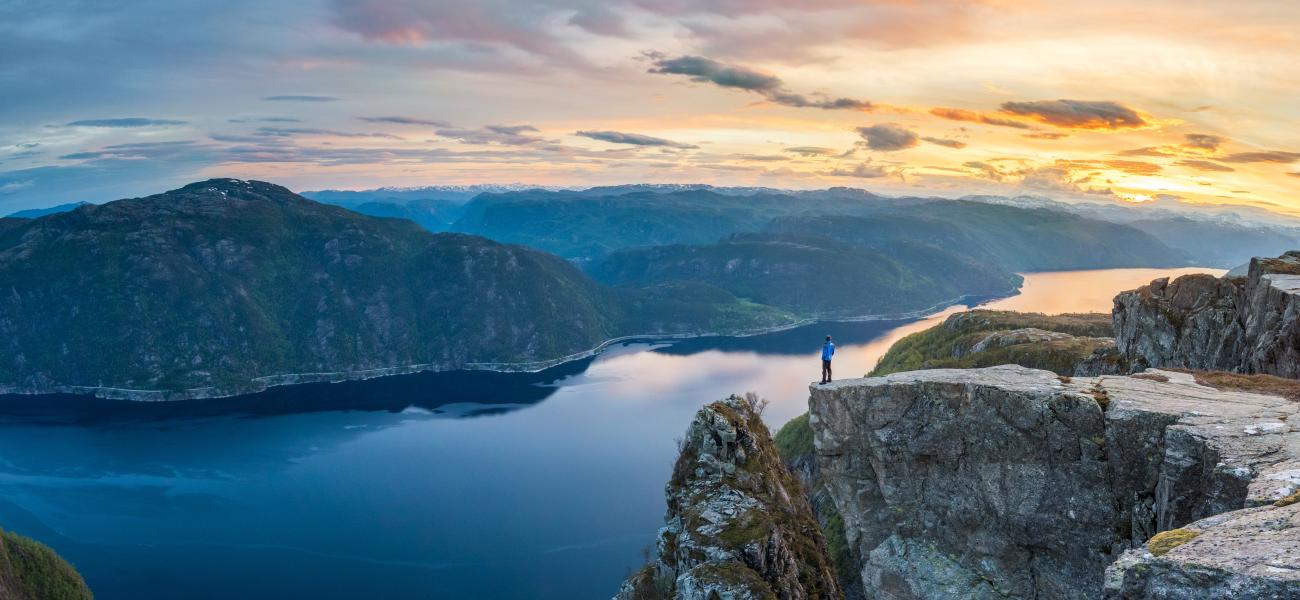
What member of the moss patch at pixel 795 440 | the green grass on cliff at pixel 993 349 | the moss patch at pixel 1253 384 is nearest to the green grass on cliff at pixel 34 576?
the moss patch at pixel 795 440

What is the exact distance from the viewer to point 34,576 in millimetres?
130000

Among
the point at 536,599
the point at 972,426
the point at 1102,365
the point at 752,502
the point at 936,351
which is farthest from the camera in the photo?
the point at 936,351

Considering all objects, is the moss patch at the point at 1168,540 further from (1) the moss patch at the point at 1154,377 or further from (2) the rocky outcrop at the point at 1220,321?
(2) the rocky outcrop at the point at 1220,321

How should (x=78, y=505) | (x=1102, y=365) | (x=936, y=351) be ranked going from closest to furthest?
(x=1102, y=365)
(x=936, y=351)
(x=78, y=505)

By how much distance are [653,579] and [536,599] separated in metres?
87.9

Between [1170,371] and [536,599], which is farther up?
[1170,371]

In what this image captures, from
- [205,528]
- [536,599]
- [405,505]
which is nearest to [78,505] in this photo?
[205,528]

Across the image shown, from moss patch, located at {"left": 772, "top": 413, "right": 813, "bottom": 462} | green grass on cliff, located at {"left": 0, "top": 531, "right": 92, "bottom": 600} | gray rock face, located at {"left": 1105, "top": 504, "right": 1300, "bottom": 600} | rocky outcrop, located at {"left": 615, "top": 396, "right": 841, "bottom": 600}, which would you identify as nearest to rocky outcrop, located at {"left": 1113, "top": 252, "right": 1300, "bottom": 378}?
gray rock face, located at {"left": 1105, "top": 504, "right": 1300, "bottom": 600}

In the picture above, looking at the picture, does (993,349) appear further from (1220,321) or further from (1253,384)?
(1253,384)

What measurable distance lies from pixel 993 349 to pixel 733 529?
75.0 m

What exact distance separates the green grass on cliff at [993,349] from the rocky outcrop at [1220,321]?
73.3 ft

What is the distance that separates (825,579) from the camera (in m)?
47.9

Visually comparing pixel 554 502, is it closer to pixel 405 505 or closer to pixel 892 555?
pixel 405 505

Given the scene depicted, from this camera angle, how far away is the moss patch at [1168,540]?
15922 millimetres
